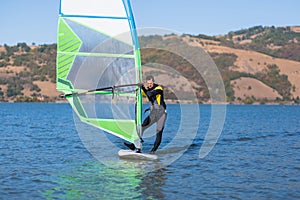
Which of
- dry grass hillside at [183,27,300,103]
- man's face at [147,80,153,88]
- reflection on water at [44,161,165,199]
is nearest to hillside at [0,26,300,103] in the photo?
dry grass hillside at [183,27,300,103]

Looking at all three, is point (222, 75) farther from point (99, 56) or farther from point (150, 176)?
point (150, 176)

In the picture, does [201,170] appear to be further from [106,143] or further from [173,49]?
Answer: [173,49]

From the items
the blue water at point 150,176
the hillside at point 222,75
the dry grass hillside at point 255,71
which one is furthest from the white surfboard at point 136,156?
the dry grass hillside at point 255,71

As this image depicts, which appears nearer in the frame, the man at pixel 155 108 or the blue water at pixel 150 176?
the blue water at pixel 150 176

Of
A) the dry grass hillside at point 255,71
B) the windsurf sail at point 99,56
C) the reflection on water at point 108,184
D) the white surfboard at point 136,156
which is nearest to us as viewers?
the reflection on water at point 108,184

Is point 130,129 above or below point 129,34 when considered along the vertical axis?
below

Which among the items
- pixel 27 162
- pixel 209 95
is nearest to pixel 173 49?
pixel 209 95

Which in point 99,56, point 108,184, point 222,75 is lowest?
point 108,184

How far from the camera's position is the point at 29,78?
13788 cm

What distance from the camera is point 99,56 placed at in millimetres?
13680

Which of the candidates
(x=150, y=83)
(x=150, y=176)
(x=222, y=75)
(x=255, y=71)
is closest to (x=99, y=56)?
(x=150, y=83)

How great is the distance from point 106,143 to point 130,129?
6.26m

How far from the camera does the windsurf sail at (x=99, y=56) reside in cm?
1339

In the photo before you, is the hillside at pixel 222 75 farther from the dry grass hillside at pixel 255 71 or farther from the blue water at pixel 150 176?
the blue water at pixel 150 176
